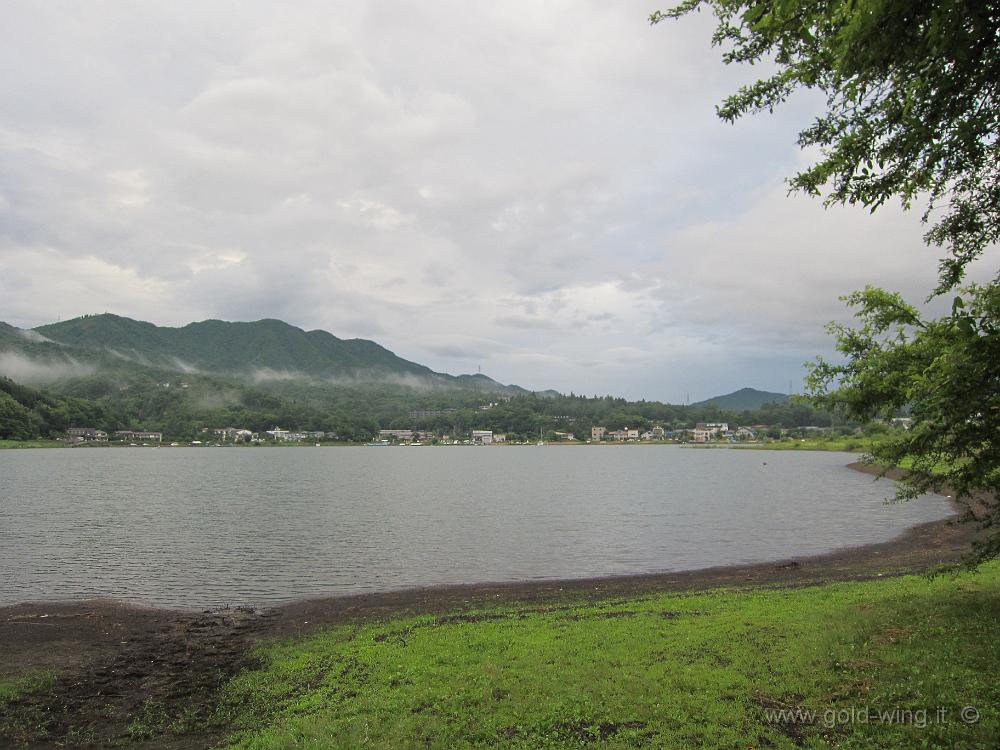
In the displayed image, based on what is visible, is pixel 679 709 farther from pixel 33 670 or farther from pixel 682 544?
pixel 682 544

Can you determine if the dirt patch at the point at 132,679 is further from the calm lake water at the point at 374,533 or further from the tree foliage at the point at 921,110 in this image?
the tree foliage at the point at 921,110

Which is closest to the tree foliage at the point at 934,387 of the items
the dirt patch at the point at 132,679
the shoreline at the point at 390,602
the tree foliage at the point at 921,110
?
the tree foliage at the point at 921,110

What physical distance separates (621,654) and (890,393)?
8210 mm

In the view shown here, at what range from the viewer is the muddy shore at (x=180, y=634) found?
1289 cm

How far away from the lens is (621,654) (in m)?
13.9

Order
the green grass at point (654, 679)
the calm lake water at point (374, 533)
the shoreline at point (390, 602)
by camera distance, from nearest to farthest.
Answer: the green grass at point (654, 679)
the shoreline at point (390, 602)
the calm lake water at point (374, 533)

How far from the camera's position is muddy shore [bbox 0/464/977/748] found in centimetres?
1289

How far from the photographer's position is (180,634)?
19734 millimetres

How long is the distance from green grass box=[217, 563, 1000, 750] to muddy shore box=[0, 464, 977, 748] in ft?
5.21

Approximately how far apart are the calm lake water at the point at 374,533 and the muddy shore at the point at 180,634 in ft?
9.18

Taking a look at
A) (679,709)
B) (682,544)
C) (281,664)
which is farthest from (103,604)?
(682,544)

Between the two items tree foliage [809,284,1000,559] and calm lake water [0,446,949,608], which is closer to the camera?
tree foliage [809,284,1000,559]

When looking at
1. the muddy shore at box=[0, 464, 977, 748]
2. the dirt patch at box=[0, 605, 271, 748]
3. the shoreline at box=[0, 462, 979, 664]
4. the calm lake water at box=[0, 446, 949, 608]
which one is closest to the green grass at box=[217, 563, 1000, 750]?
the dirt patch at box=[0, 605, 271, 748]

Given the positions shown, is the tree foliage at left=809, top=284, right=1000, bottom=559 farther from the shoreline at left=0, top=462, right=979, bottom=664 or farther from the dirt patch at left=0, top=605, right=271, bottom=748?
the dirt patch at left=0, top=605, right=271, bottom=748
